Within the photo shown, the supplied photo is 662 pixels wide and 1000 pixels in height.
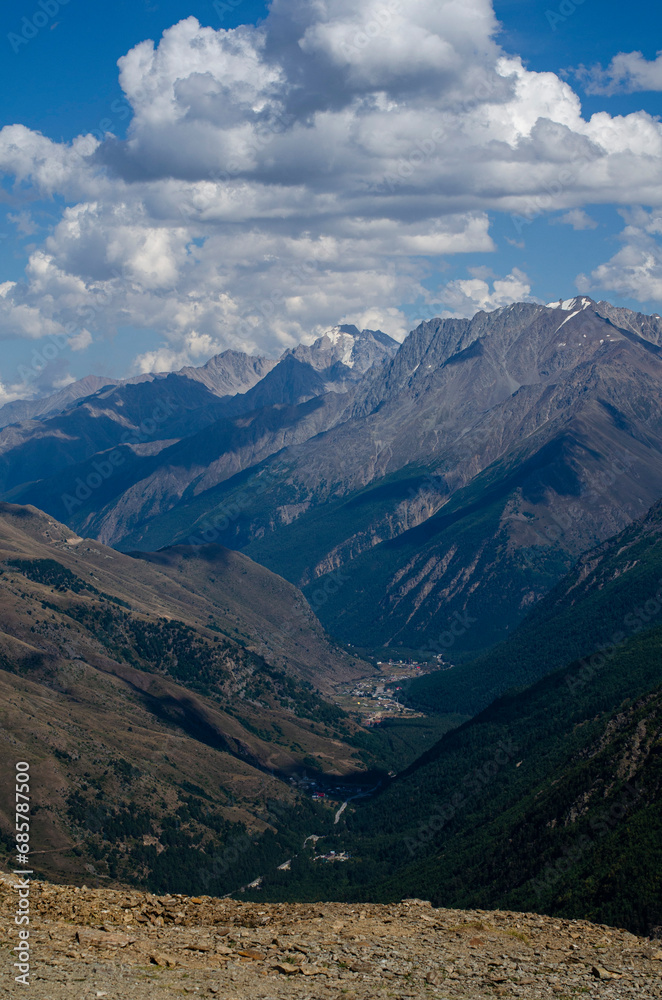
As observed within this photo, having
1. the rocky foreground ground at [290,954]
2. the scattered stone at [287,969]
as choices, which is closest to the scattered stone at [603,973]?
the rocky foreground ground at [290,954]

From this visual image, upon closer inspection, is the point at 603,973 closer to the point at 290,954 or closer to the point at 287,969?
the point at 290,954

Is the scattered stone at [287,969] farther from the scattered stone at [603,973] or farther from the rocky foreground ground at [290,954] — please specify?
the scattered stone at [603,973]

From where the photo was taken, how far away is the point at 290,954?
48.6 meters

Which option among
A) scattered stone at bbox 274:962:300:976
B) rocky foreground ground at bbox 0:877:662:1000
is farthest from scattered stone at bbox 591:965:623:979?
scattered stone at bbox 274:962:300:976

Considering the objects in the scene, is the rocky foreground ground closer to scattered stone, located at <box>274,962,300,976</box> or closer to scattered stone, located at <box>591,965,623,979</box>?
scattered stone, located at <box>274,962,300,976</box>

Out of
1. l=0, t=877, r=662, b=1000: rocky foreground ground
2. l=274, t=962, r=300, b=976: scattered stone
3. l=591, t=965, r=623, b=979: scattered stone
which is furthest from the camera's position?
l=591, t=965, r=623, b=979: scattered stone

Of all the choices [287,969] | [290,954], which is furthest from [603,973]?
[287,969]

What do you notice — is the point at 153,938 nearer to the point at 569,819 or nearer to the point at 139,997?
the point at 139,997

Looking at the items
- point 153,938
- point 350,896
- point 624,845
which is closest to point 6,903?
point 153,938

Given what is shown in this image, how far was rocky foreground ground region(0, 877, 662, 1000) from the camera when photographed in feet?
142

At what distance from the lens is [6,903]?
172 ft

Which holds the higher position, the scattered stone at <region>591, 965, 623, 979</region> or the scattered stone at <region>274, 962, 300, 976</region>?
the scattered stone at <region>591, 965, 623, 979</region>

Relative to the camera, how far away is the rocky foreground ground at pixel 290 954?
142 ft

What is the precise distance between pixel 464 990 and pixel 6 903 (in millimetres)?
28562
